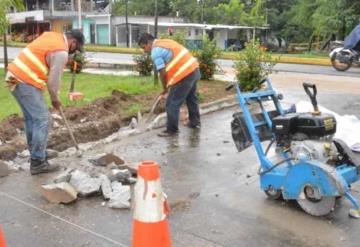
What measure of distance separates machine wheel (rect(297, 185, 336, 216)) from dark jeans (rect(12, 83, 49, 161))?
282cm

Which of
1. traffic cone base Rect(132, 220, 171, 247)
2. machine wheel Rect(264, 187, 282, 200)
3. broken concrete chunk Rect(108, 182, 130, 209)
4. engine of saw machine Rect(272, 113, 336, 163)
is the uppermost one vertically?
engine of saw machine Rect(272, 113, 336, 163)

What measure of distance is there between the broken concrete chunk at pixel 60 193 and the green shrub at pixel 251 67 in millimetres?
6177

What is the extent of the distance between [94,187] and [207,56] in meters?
7.14

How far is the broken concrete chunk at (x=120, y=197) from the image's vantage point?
15.2 ft

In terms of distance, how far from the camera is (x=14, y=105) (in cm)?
980

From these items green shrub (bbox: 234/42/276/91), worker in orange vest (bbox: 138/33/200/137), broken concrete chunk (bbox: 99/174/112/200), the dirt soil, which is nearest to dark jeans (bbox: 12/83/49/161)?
the dirt soil

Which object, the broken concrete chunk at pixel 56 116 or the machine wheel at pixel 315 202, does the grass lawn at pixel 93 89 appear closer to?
the broken concrete chunk at pixel 56 116

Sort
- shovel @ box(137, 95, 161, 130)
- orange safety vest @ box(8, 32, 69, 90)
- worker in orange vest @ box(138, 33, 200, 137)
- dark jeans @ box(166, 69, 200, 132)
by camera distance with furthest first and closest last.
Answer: shovel @ box(137, 95, 161, 130), dark jeans @ box(166, 69, 200, 132), worker in orange vest @ box(138, 33, 200, 137), orange safety vest @ box(8, 32, 69, 90)

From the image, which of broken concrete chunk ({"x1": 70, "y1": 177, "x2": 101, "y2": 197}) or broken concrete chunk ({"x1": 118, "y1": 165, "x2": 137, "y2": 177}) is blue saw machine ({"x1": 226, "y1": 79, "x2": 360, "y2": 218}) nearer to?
broken concrete chunk ({"x1": 118, "y1": 165, "x2": 137, "y2": 177})

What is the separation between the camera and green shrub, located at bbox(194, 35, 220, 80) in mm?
11531

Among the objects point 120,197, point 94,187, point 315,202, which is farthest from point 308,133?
point 94,187

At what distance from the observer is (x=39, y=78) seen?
561 centimetres

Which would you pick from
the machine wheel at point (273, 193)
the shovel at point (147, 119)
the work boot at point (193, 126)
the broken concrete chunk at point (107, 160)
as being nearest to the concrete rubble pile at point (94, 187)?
the broken concrete chunk at point (107, 160)

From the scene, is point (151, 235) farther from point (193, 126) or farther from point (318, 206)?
point (193, 126)
